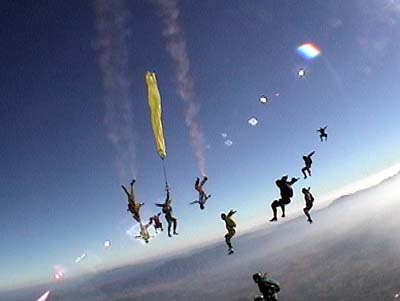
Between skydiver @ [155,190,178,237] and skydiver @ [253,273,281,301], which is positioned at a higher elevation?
skydiver @ [155,190,178,237]

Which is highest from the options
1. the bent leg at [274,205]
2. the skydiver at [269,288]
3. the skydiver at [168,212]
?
the skydiver at [168,212]

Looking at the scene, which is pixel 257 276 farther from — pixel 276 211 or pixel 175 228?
pixel 175 228

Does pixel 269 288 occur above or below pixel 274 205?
below

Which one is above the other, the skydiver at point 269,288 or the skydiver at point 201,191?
the skydiver at point 201,191

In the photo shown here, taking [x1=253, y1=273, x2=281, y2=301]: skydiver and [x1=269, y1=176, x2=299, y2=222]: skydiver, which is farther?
[x1=269, y1=176, x2=299, y2=222]: skydiver

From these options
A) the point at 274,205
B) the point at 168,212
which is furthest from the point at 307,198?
the point at 168,212

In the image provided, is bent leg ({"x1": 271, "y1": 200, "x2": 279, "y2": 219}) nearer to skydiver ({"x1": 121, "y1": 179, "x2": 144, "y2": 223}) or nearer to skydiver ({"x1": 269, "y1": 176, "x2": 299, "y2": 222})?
skydiver ({"x1": 269, "y1": 176, "x2": 299, "y2": 222})

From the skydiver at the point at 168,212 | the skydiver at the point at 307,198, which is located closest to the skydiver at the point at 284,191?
the skydiver at the point at 307,198

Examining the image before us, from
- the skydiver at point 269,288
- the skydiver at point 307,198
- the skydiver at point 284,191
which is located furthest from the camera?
the skydiver at point 307,198

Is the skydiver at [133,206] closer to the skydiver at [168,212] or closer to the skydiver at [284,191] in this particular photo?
the skydiver at [168,212]

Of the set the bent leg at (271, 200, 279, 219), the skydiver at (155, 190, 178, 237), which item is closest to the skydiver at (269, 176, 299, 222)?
the bent leg at (271, 200, 279, 219)

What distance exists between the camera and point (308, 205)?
24.1 meters

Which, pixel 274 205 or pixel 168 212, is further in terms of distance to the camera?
pixel 168 212

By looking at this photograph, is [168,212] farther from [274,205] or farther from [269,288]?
[269,288]
